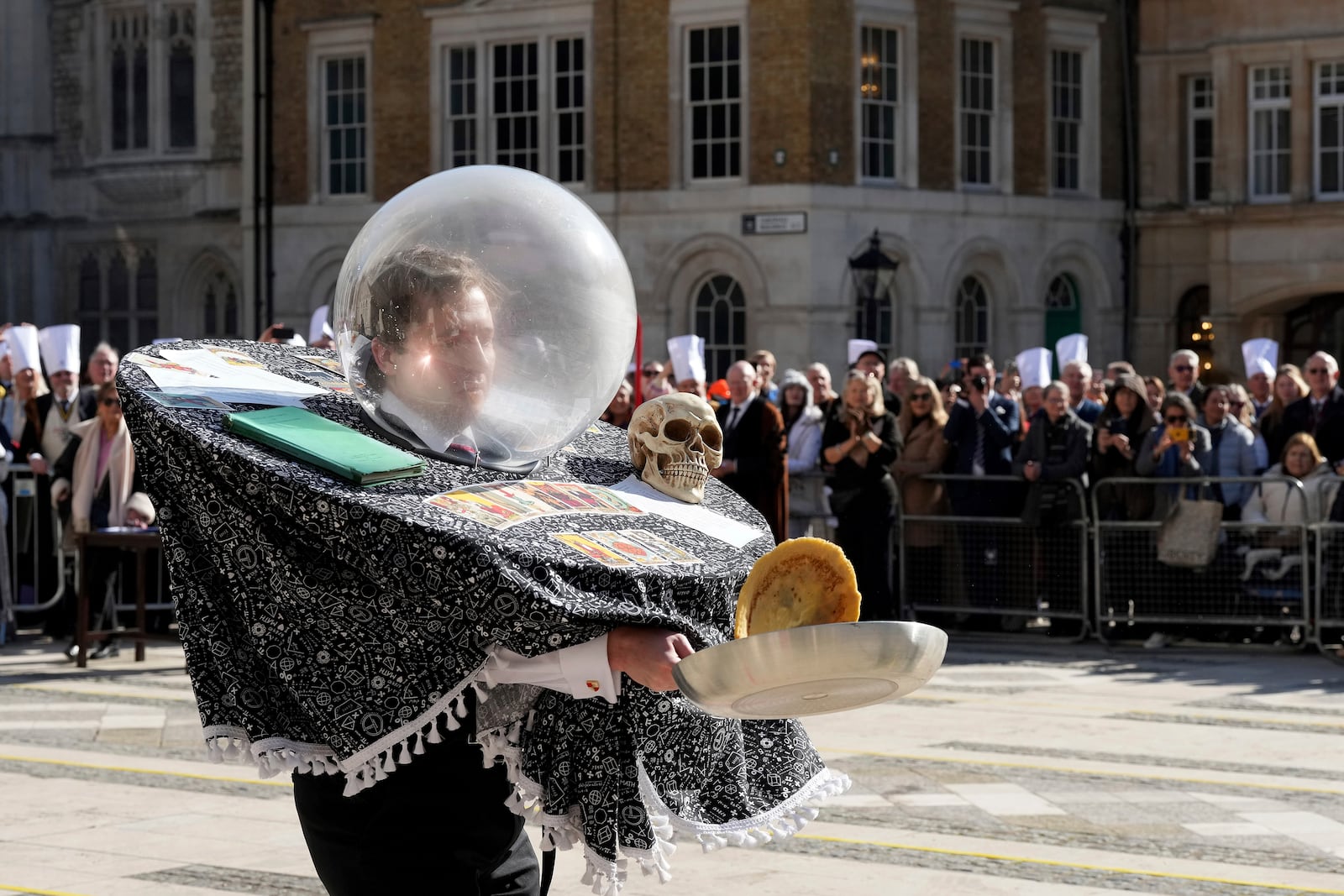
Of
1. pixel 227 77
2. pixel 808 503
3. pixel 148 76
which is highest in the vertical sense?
pixel 148 76

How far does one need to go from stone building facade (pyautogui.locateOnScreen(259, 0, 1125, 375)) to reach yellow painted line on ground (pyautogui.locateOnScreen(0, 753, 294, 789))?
63.6ft

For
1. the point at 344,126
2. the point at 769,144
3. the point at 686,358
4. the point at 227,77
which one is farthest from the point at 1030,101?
the point at 686,358

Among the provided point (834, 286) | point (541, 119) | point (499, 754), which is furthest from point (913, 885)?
point (541, 119)

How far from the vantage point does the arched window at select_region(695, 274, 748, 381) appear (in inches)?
1169

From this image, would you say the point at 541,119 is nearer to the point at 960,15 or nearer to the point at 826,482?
the point at 960,15

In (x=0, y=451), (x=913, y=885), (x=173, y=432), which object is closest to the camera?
(x=173, y=432)

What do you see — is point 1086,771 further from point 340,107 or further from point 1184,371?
point 340,107

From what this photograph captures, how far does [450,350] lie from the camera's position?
13.3 feet

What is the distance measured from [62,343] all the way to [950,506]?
6.74 m

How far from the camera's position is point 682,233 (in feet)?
97.9

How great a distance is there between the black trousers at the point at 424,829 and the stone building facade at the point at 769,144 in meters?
24.4

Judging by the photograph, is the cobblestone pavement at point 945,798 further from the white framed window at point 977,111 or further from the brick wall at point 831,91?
the white framed window at point 977,111

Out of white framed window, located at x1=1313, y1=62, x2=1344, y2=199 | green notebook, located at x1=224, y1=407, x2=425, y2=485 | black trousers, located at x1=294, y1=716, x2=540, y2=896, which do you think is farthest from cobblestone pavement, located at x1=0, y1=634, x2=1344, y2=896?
white framed window, located at x1=1313, y1=62, x2=1344, y2=199

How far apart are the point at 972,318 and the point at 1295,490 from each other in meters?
17.1
